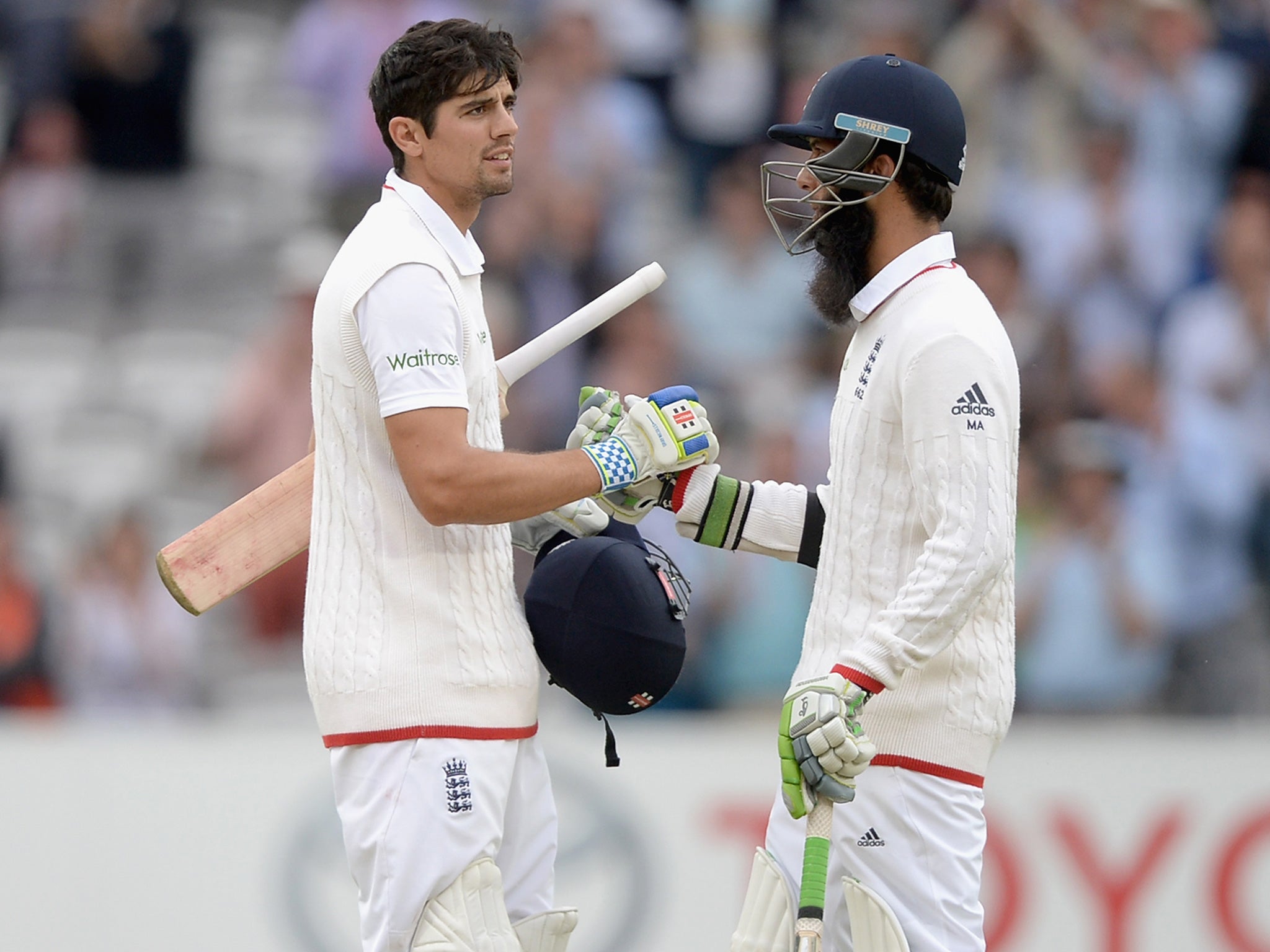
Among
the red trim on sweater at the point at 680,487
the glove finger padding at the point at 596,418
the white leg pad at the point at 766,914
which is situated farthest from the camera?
the red trim on sweater at the point at 680,487

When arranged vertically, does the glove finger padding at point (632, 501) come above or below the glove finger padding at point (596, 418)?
below

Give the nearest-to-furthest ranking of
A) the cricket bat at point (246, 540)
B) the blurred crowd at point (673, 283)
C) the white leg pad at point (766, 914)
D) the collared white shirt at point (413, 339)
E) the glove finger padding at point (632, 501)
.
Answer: the collared white shirt at point (413, 339), the white leg pad at point (766, 914), the cricket bat at point (246, 540), the glove finger padding at point (632, 501), the blurred crowd at point (673, 283)

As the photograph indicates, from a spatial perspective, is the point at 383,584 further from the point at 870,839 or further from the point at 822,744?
the point at 870,839

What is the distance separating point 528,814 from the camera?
366 cm

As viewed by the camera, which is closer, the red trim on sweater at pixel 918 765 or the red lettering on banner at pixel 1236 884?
the red trim on sweater at pixel 918 765

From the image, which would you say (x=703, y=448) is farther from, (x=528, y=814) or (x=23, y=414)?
(x=23, y=414)

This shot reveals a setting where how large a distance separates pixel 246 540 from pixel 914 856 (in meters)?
1.47

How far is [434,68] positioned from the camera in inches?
142

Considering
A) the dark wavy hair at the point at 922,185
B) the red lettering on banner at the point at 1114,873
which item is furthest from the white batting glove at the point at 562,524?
the red lettering on banner at the point at 1114,873

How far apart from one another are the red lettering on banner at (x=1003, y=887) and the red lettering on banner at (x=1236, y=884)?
26.8 inches

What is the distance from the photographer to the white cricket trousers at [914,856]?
11.7 ft

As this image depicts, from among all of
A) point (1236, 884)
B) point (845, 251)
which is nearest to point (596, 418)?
point (845, 251)

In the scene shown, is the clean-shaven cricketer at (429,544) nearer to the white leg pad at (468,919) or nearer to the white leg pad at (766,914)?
the white leg pad at (468,919)

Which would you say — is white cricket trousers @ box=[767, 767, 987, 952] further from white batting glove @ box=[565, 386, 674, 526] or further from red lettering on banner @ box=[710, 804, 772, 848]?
red lettering on banner @ box=[710, 804, 772, 848]
